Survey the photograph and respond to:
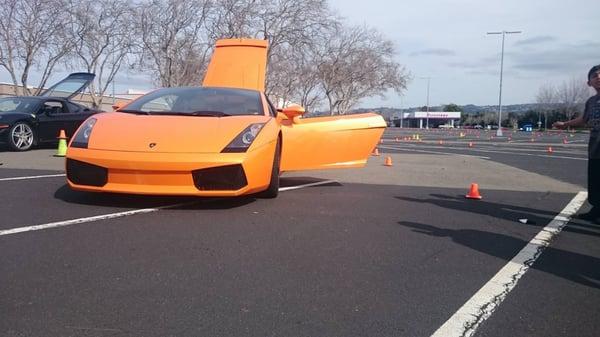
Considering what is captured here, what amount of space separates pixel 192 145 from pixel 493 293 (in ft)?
9.36

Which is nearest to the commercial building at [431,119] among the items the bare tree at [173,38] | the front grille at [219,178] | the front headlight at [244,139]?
the bare tree at [173,38]

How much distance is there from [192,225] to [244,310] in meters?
1.82

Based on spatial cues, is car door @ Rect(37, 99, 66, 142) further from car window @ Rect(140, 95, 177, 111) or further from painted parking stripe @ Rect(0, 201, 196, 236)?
painted parking stripe @ Rect(0, 201, 196, 236)

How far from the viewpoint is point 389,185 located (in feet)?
25.0

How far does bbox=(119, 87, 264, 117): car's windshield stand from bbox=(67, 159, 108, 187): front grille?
108cm

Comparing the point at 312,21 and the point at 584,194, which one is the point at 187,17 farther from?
the point at 584,194

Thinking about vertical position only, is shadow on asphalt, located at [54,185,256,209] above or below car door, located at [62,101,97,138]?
below

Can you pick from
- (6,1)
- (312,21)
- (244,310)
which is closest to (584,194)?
(244,310)

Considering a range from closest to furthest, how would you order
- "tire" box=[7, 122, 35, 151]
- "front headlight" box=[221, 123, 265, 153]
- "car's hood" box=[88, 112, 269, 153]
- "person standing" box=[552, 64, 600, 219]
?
"car's hood" box=[88, 112, 269, 153] < "front headlight" box=[221, 123, 265, 153] < "person standing" box=[552, 64, 600, 219] < "tire" box=[7, 122, 35, 151]

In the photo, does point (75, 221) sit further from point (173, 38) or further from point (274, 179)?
point (173, 38)

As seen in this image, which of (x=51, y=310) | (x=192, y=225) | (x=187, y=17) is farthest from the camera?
(x=187, y=17)

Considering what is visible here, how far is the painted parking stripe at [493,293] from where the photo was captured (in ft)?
8.53

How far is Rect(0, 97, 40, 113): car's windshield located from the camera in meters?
11.6

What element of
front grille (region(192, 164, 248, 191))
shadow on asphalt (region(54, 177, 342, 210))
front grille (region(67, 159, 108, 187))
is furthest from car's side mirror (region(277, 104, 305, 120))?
front grille (region(67, 159, 108, 187))
